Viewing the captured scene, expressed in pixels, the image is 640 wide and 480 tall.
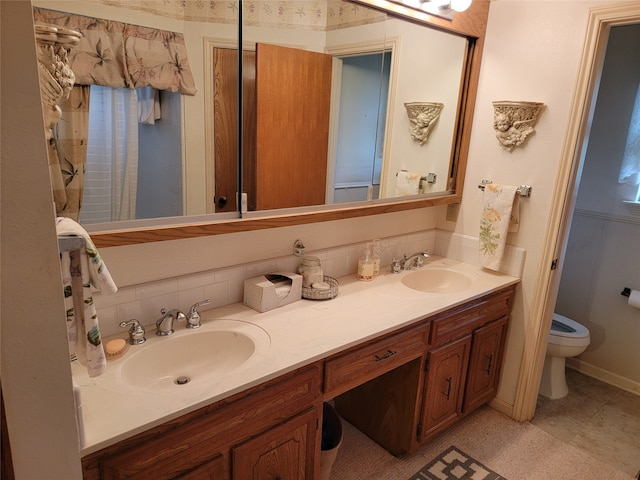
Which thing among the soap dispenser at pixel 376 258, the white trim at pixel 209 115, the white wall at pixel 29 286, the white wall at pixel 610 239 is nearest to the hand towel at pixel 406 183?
the soap dispenser at pixel 376 258

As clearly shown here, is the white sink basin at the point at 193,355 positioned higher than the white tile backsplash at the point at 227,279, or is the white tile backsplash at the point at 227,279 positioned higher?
the white tile backsplash at the point at 227,279

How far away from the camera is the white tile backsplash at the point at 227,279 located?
1.40 metres

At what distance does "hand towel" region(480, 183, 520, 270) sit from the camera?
84.1 inches

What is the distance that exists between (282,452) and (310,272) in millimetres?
690

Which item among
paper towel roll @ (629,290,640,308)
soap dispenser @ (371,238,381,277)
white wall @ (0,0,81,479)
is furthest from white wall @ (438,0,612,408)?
white wall @ (0,0,81,479)

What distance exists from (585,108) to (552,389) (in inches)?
65.2

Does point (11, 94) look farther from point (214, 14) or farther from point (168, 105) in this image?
point (214, 14)

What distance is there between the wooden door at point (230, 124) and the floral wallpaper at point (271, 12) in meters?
0.12

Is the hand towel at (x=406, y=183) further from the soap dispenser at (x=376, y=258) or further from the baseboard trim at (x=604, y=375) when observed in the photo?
the baseboard trim at (x=604, y=375)

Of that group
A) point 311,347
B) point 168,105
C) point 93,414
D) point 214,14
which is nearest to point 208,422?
point 93,414

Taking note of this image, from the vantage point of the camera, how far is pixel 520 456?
207 cm

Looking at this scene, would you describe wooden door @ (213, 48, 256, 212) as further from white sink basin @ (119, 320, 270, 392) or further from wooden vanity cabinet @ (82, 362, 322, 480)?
wooden vanity cabinet @ (82, 362, 322, 480)

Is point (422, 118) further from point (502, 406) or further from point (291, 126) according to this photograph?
point (502, 406)

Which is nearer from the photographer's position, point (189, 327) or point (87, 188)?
point (87, 188)
